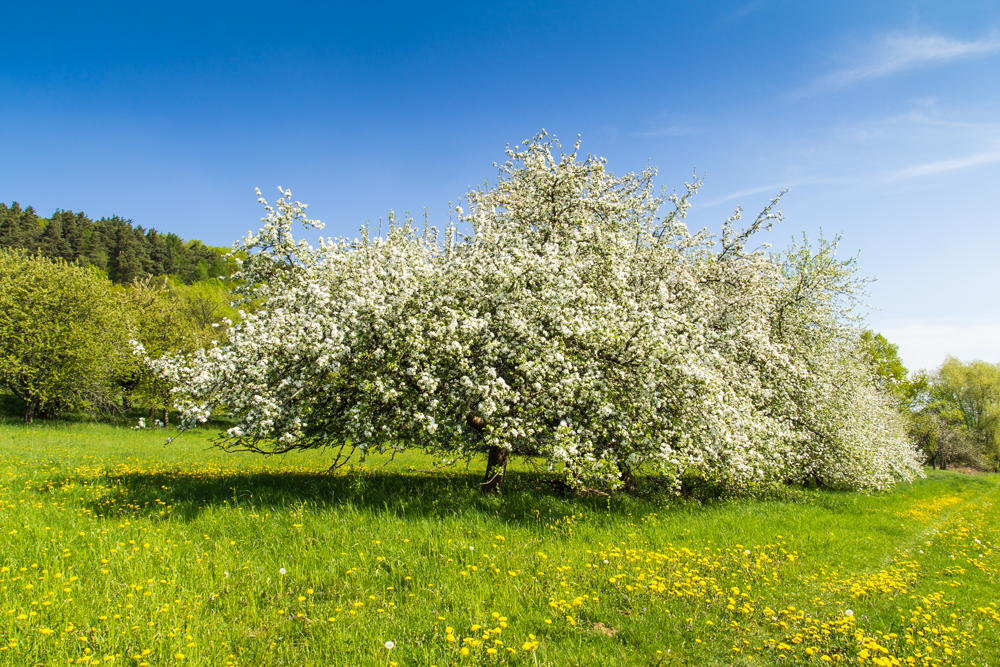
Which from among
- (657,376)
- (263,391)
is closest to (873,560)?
(657,376)

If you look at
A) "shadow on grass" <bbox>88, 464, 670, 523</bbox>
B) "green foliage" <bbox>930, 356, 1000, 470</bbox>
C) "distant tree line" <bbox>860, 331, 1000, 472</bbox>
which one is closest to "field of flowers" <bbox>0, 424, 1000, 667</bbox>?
"shadow on grass" <bbox>88, 464, 670, 523</bbox>

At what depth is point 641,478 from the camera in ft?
59.9

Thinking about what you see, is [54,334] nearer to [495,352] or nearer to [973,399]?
[495,352]

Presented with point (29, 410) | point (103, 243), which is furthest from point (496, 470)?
point (103, 243)

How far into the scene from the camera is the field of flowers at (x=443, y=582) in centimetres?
538

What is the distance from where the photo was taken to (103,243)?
341 ft

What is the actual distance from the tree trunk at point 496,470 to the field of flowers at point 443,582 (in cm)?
81

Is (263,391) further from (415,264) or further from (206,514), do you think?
(415,264)

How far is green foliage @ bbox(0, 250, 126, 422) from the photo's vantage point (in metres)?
31.9

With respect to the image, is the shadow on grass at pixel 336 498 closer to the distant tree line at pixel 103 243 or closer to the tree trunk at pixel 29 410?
the tree trunk at pixel 29 410

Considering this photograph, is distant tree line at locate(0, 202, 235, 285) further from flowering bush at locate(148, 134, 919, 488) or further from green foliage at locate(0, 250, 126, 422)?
flowering bush at locate(148, 134, 919, 488)

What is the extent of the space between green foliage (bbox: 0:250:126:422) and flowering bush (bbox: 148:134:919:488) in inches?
1135

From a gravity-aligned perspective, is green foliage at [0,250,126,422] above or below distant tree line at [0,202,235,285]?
below

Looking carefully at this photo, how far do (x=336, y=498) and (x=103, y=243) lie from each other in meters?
123
